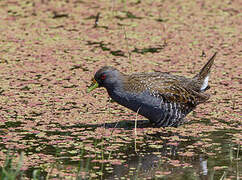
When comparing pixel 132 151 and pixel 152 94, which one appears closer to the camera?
pixel 132 151

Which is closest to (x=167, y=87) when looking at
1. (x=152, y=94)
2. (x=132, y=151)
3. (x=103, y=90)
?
(x=152, y=94)

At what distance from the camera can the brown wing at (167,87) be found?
7094mm

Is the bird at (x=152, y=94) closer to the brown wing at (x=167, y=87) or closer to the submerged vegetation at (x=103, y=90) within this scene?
the brown wing at (x=167, y=87)

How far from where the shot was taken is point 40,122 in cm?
739

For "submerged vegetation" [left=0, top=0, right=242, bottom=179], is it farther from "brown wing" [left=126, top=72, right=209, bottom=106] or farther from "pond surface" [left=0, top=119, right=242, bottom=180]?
"brown wing" [left=126, top=72, right=209, bottom=106]

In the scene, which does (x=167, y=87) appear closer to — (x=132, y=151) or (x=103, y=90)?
(x=132, y=151)

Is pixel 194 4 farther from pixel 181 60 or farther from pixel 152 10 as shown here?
pixel 181 60

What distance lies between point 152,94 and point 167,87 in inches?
10.5

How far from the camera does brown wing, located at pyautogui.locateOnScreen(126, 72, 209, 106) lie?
23.3 ft

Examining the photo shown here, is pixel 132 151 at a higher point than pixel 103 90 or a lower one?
lower

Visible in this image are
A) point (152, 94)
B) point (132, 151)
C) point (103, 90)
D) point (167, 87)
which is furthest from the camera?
point (103, 90)

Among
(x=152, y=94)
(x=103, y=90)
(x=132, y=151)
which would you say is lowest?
(x=132, y=151)

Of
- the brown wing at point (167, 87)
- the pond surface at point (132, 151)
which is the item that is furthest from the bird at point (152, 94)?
the pond surface at point (132, 151)

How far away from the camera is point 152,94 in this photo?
23.2 ft
